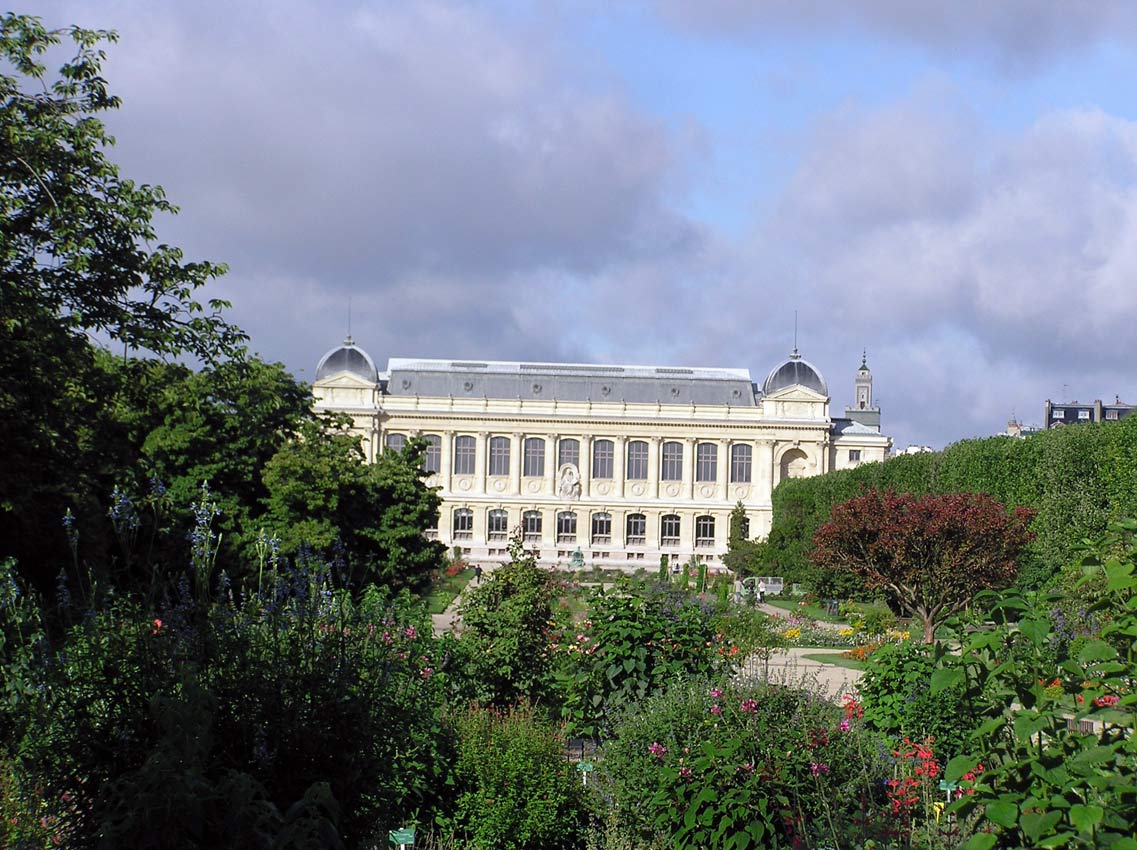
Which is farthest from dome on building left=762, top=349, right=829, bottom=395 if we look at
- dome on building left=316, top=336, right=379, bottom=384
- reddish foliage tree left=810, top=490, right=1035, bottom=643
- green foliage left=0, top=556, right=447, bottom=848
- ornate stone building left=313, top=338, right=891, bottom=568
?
green foliage left=0, top=556, right=447, bottom=848

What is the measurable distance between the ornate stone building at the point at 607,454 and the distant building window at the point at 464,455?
58 mm

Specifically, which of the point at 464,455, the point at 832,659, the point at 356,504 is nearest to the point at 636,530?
the point at 464,455

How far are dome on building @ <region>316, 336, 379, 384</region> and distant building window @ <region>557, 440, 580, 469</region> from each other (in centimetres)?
1151

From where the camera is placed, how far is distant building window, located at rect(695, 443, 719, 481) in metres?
71.1

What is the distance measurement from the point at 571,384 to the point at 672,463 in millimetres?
7586

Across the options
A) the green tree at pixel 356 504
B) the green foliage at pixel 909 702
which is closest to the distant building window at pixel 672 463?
the green tree at pixel 356 504

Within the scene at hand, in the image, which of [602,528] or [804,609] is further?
[602,528]

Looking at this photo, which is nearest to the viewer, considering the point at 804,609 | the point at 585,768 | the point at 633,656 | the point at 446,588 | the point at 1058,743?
the point at 1058,743

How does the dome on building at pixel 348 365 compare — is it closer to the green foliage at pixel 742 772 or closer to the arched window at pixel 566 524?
the arched window at pixel 566 524

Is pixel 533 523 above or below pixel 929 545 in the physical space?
above

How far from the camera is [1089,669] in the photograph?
3.46 m

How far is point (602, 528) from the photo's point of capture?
7094cm

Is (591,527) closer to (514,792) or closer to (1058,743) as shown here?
(514,792)

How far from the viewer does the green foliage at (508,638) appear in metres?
10.5
